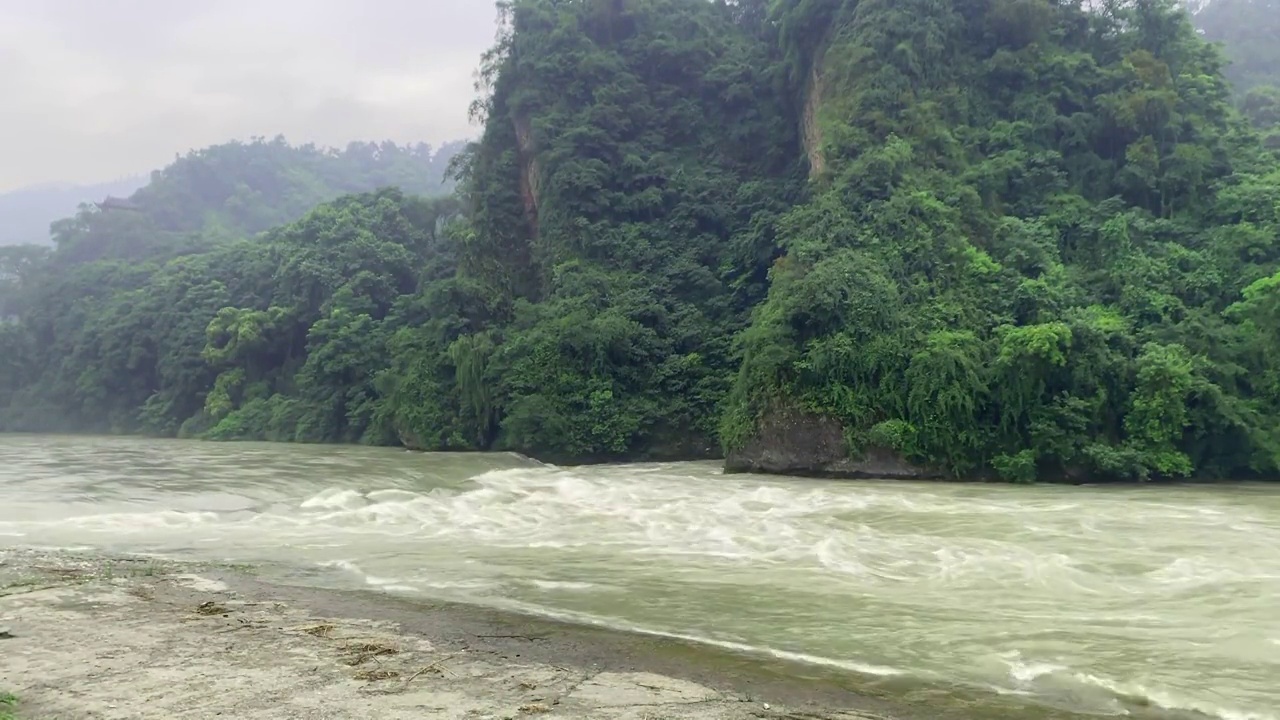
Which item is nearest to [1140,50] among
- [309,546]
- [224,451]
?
[309,546]

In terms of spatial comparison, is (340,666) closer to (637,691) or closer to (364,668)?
(364,668)

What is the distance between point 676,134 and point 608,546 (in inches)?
952

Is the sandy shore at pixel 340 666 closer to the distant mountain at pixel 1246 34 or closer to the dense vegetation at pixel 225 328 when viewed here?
the dense vegetation at pixel 225 328

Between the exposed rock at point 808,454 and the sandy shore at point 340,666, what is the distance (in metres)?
12.3

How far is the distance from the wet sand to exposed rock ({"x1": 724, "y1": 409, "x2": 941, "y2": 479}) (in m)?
12.3

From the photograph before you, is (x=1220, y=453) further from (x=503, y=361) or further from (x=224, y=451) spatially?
(x=224, y=451)

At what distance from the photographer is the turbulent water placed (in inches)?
252

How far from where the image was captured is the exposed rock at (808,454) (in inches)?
723

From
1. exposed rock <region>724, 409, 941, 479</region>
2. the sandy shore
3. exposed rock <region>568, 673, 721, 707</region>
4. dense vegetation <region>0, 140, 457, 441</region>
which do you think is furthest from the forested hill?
exposed rock <region>568, 673, 721, 707</region>

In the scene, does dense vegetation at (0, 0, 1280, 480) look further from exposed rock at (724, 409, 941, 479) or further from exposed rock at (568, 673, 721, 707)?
exposed rock at (568, 673, 721, 707)

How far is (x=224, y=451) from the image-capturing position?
947 inches

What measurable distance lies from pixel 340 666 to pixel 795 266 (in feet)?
55.9

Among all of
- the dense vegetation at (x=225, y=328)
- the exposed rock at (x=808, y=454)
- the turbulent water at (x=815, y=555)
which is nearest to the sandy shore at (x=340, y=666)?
the turbulent water at (x=815, y=555)

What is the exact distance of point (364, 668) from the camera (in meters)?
5.80
